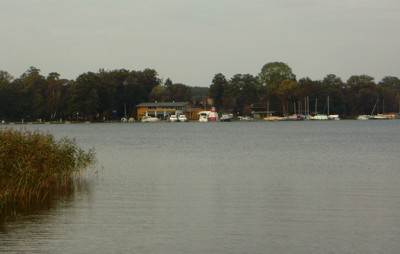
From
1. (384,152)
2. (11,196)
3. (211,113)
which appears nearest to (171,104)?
(211,113)

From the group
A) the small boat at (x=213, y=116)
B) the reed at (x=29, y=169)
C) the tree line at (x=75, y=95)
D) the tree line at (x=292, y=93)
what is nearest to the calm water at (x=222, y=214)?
the reed at (x=29, y=169)

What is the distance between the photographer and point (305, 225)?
22203 millimetres

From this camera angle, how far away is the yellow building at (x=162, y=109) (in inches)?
7042

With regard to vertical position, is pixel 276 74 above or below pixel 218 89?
above

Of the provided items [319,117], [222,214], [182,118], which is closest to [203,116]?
[182,118]

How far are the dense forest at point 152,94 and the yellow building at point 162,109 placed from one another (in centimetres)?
223

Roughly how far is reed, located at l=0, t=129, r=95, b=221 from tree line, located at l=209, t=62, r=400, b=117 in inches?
5593

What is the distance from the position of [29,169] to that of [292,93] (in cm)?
14847

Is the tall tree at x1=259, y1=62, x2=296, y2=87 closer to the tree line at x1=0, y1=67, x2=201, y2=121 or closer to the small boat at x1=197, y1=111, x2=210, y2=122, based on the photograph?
the small boat at x1=197, y1=111, x2=210, y2=122

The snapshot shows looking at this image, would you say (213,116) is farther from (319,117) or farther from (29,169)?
(29,169)

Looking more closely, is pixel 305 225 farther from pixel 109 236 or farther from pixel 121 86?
pixel 121 86

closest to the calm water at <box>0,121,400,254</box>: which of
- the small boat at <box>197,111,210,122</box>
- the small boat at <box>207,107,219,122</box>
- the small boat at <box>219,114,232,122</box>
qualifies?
the small boat at <box>219,114,232,122</box>

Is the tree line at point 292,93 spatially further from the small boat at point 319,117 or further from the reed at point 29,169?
the reed at point 29,169

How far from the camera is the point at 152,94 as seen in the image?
181125 mm
